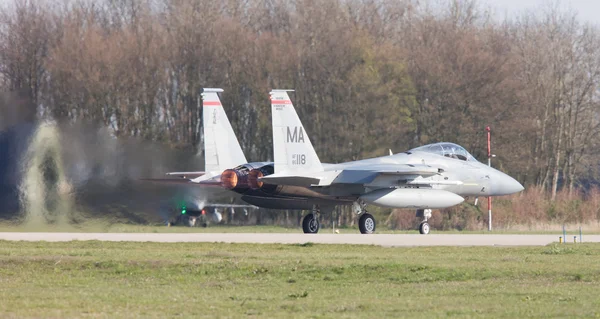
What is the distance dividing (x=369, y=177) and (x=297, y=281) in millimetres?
17313

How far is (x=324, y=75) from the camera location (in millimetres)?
56812

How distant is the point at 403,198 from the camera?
119 ft

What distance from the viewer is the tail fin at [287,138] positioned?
33406mm

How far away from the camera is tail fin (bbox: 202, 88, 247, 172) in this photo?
36781 millimetres

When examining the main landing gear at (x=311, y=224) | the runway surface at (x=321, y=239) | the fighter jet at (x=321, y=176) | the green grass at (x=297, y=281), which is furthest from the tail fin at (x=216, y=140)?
the green grass at (x=297, y=281)

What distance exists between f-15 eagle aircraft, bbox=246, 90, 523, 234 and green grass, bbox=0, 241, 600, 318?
22.9 ft

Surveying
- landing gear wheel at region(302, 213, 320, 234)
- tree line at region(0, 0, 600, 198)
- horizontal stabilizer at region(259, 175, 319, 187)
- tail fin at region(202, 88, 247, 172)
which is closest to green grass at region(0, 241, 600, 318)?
horizontal stabilizer at region(259, 175, 319, 187)

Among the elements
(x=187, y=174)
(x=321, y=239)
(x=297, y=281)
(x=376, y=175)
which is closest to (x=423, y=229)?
(x=376, y=175)

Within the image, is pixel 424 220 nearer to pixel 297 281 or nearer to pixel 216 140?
pixel 216 140

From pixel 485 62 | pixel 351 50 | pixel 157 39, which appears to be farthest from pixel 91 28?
pixel 485 62

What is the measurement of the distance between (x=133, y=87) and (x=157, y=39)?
579cm

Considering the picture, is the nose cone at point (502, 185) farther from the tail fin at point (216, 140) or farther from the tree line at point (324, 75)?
the tree line at point (324, 75)

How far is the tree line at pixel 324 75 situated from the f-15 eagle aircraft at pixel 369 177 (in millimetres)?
11516

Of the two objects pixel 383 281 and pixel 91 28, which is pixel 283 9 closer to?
pixel 91 28
